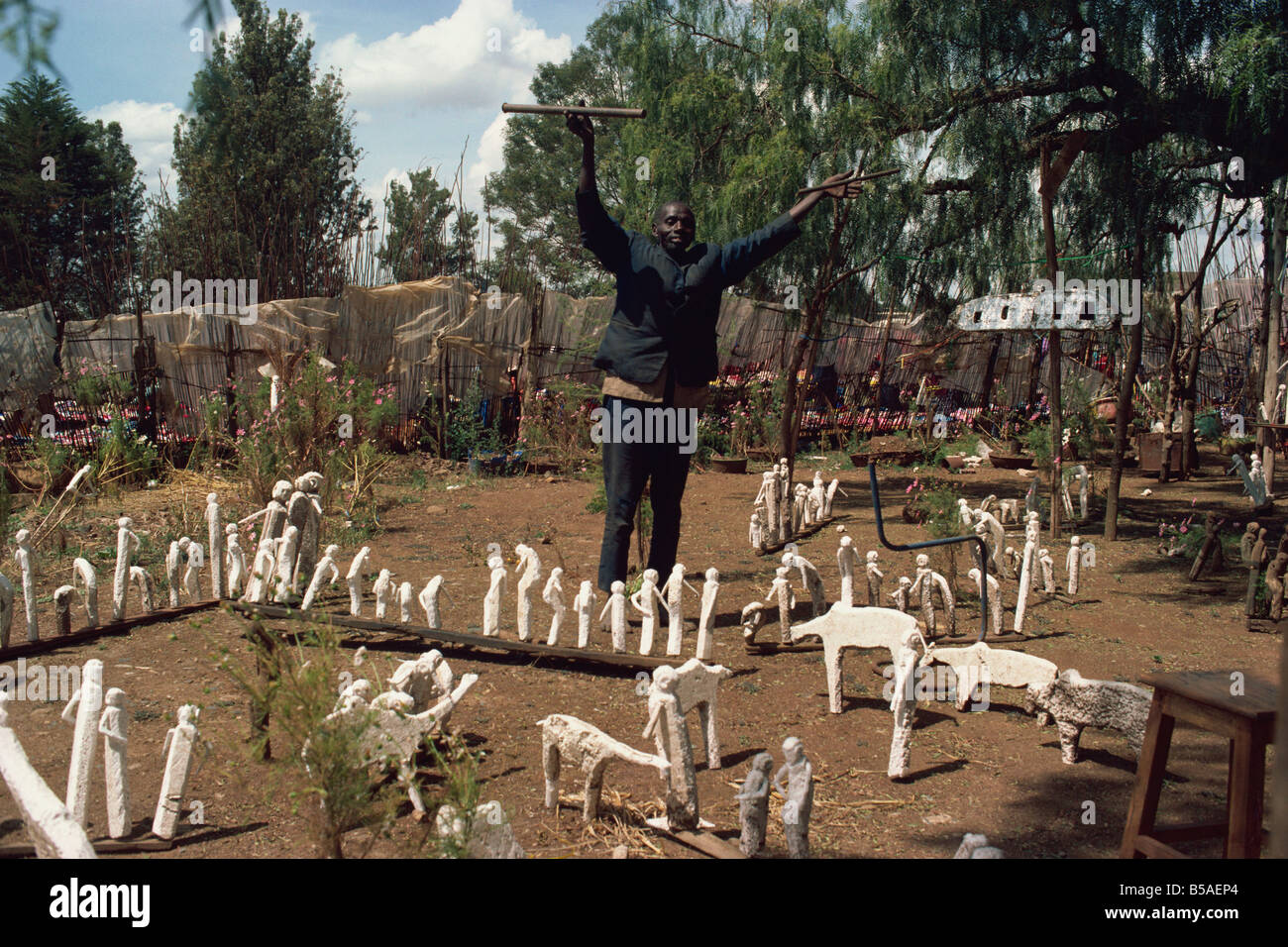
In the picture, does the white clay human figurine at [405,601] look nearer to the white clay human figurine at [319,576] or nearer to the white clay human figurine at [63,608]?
the white clay human figurine at [319,576]

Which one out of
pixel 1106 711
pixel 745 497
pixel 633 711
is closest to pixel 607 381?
pixel 633 711

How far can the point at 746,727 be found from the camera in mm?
3871

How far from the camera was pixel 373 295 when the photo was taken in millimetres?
12312

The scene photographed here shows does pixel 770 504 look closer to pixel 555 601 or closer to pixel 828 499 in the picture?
pixel 828 499

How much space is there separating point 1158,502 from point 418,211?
9878 millimetres

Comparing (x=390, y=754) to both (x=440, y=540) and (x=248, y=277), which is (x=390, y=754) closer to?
(x=440, y=540)

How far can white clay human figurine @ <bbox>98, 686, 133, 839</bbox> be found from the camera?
9.36 feet

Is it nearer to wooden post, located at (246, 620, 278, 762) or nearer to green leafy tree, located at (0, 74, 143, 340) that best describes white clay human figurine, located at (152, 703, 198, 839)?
wooden post, located at (246, 620, 278, 762)

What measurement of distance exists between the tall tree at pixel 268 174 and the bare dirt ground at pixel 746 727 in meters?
6.06

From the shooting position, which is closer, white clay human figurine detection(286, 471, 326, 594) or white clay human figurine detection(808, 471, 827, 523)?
white clay human figurine detection(286, 471, 326, 594)

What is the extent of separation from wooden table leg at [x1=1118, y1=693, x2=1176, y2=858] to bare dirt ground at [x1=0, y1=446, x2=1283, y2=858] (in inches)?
10.0

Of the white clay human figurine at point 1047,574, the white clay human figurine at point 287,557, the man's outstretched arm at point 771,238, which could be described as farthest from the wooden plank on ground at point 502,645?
the white clay human figurine at point 1047,574

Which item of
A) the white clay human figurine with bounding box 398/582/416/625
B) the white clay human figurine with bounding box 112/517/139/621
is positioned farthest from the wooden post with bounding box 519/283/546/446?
the white clay human figurine with bounding box 398/582/416/625

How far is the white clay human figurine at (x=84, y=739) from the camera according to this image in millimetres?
2850
